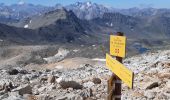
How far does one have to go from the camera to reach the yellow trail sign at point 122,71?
32.2ft

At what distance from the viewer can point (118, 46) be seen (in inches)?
424

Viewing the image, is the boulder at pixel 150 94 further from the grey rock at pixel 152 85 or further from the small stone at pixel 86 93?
the small stone at pixel 86 93

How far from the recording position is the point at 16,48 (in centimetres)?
13100

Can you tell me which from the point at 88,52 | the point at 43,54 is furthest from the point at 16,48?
the point at 88,52

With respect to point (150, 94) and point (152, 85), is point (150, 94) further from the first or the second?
point (152, 85)

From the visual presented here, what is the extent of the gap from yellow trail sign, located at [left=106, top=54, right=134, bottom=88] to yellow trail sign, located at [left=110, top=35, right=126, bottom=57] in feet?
0.64

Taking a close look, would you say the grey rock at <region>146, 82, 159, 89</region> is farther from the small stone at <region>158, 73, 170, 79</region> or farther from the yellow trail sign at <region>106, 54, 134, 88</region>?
the yellow trail sign at <region>106, 54, 134, 88</region>

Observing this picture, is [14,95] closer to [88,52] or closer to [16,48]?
[88,52]

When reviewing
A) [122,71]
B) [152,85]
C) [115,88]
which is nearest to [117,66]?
[122,71]

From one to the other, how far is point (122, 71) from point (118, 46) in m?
0.73

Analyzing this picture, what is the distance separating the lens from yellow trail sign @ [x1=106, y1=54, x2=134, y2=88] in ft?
32.2

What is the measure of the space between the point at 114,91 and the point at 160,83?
6.76 metres

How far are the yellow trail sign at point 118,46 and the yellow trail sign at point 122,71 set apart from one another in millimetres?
195

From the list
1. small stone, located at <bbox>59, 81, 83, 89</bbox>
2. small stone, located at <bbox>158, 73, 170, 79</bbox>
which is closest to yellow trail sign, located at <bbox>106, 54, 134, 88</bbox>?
small stone, located at <bbox>59, 81, 83, 89</bbox>
